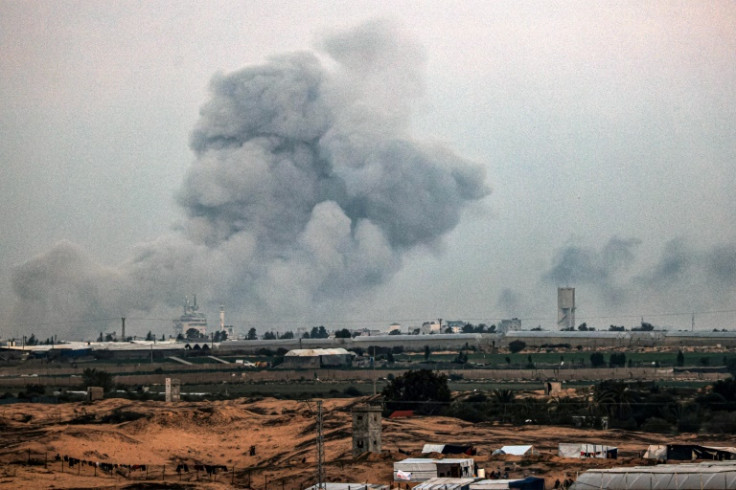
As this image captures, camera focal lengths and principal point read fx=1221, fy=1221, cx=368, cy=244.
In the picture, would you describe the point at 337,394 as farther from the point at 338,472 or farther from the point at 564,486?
the point at 564,486

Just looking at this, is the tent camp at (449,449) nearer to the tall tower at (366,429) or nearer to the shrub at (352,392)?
the tall tower at (366,429)

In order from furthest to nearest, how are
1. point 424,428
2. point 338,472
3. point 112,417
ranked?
point 112,417 → point 424,428 → point 338,472

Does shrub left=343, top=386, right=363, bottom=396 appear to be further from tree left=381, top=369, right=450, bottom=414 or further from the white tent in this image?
the white tent

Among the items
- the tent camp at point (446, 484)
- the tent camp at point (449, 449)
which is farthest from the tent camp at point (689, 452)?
the tent camp at point (446, 484)

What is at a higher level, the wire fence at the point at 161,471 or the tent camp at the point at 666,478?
the tent camp at the point at 666,478

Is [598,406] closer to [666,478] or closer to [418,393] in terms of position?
[418,393]

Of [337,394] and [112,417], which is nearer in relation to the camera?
[112,417]

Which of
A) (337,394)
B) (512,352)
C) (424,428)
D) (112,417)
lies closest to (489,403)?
(424,428)
